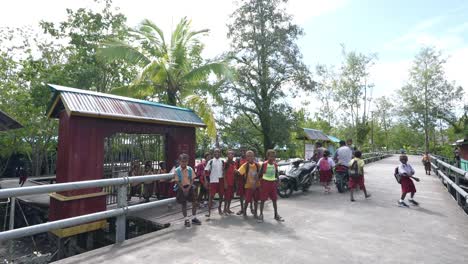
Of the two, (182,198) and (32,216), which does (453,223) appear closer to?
(182,198)

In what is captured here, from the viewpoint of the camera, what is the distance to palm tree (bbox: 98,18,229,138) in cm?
1188

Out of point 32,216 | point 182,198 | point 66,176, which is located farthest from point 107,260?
point 32,216

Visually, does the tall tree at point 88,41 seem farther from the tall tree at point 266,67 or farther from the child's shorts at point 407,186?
the child's shorts at point 407,186

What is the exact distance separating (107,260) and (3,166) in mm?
19742

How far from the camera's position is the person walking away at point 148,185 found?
346 inches

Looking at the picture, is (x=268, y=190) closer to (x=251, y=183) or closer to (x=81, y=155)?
(x=251, y=183)

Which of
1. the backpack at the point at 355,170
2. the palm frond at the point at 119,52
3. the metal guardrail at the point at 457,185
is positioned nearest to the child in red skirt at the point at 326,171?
the backpack at the point at 355,170

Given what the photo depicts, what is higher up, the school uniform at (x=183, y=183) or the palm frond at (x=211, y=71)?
the palm frond at (x=211, y=71)

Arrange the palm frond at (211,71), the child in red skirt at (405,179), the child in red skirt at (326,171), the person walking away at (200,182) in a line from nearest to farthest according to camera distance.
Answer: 1. the child in red skirt at (405,179)
2. the person walking away at (200,182)
3. the child in red skirt at (326,171)
4. the palm frond at (211,71)

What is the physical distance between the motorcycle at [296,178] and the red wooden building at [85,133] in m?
4.47

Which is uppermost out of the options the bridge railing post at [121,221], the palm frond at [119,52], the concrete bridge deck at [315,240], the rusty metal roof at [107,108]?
the palm frond at [119,52]

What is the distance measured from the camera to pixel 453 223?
6156 mm

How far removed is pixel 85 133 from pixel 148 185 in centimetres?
286

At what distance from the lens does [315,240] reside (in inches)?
195
